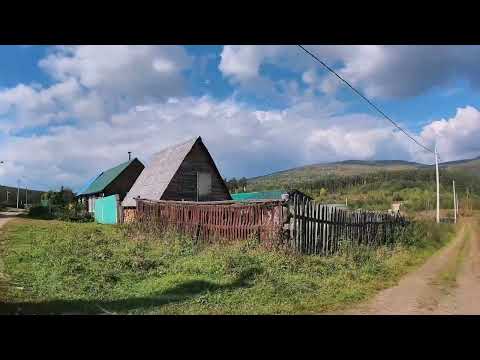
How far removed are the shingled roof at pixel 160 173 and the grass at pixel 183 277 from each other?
30.5 ft

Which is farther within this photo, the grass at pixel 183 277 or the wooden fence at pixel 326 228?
the wooden fence at pixel 326 228

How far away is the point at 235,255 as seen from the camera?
34.6ft

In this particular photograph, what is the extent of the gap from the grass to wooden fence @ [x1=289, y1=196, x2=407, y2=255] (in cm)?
69

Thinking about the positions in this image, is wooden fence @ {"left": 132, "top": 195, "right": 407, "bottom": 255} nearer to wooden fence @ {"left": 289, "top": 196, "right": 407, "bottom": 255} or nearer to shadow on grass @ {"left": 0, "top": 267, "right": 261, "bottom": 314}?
wooden fence @ {"left": 289, "top": 196, "right": 407, "bottom": 255}

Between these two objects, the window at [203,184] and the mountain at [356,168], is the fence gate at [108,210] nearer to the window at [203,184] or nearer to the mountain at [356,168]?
the window at [203,184]

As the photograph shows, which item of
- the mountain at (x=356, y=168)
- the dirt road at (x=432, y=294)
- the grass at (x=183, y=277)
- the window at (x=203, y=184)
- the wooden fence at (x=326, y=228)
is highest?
the mountain at (x=356, y=168)

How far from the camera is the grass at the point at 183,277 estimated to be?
22.5ft

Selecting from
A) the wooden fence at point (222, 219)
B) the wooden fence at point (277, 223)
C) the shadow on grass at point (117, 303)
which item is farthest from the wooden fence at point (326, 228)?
the shadow on grass at point (117, 303)

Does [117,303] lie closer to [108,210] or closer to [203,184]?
[203,184]

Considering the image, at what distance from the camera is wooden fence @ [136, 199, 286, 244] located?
39.3ft

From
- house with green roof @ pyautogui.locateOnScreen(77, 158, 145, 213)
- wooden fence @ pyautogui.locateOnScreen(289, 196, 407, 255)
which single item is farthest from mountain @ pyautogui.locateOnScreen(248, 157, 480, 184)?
wooden fence @ pyautogui.locateOnScreen(289, 196, 407, 255)
